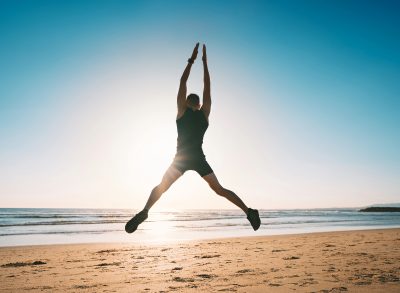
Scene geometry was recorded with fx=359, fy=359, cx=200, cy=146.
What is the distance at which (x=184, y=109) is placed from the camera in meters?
4.61

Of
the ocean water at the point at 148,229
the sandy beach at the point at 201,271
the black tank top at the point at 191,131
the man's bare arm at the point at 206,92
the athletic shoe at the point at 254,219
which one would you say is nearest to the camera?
the black tank top at the point at 191,131

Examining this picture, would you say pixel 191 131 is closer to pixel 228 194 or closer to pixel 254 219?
pixel 228 194

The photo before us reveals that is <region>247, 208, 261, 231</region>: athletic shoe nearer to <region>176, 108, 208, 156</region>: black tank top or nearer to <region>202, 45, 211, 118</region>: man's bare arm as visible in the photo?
<region>176, 108, 208, 156</region>: black tank top

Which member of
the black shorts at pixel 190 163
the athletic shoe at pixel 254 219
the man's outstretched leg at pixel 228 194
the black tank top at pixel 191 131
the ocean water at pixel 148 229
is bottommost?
the ocean water at pixel 148 229

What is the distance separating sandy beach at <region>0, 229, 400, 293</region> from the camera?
21.2ft

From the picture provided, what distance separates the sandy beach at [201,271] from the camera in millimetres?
6455

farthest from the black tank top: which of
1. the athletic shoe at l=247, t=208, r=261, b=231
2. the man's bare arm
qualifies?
the athletic shoe at l=247, t=208, r=261, b=231

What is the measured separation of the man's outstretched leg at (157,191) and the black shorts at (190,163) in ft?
0.24

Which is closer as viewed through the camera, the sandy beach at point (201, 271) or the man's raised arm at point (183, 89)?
the man's raised arm at point (183, 89)

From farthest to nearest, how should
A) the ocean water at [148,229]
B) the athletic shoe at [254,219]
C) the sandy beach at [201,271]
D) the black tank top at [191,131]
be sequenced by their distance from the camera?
the ocean water at [148,229] → the sandy beach at [201,271] → the athletic shoe at [254,219] → the black tank top at [191,131]

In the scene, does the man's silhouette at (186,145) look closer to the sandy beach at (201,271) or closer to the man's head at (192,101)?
the man's head at (192,101)

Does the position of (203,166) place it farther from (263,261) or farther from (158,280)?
(263,261)

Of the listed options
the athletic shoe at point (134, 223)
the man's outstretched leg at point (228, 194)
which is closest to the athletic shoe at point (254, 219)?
the man's outstretched leg at point (228, 194)

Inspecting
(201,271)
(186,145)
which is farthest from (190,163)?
(201,271)
